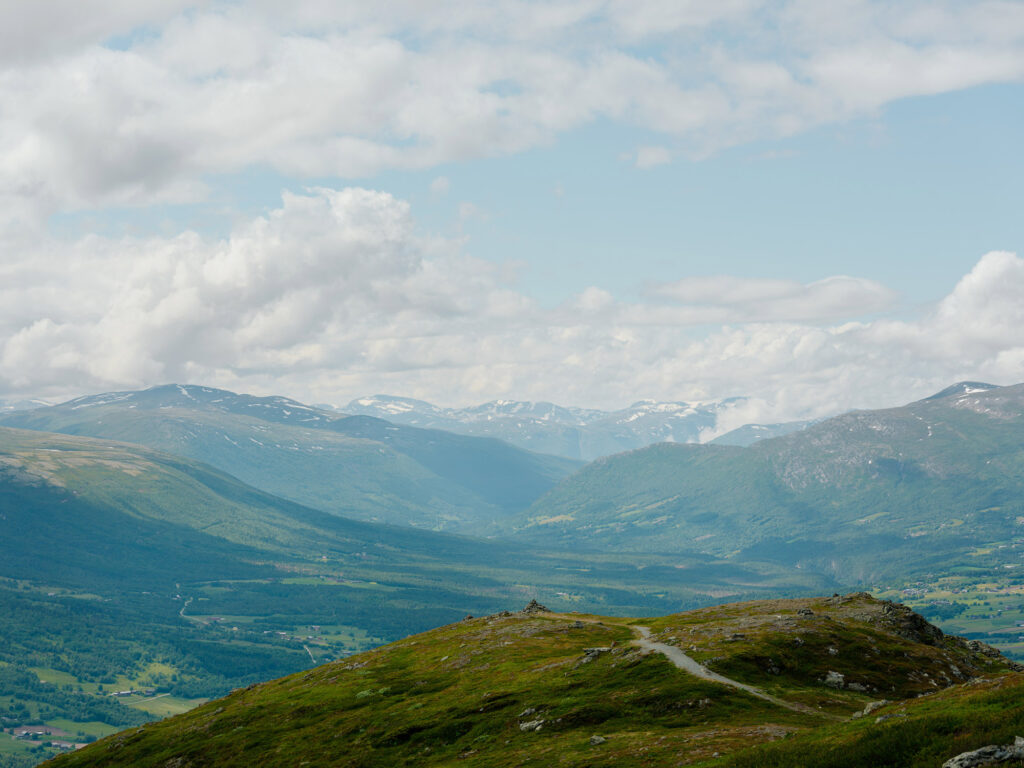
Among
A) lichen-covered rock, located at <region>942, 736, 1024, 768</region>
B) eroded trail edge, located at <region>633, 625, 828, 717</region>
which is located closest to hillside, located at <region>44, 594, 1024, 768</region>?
eroded trail edge, located at <region>633, 625, 828, 717</region>

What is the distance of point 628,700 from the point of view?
74625mm

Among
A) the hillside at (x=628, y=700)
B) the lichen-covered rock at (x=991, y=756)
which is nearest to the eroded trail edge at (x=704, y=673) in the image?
the hillside at (x=628, y=700)

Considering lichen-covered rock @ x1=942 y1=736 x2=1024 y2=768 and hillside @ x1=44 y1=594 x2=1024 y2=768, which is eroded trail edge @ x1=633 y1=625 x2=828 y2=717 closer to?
hillside @ x1=44 y1=594 x2=1024 y2=768

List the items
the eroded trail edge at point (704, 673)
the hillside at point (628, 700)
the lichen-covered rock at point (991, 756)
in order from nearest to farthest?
the lichen-covered rock at point (991, 756) < the hillside at point (628, 700) < the eroded trail edge at point (704, 673)

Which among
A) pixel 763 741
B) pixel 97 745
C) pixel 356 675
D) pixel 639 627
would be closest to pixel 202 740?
pixel 356 675

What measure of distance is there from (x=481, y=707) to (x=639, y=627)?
2049 inches

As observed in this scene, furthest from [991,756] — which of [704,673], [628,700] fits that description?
[704,673]

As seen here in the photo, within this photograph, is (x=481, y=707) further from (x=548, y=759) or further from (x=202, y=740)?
(x=202, y=740)

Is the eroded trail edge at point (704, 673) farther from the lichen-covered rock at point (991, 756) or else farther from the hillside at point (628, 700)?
the lichen-covered rock at point (991, 756)

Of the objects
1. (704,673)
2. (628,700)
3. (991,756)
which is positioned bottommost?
(628,700)

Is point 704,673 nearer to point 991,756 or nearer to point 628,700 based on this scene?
point 628,700

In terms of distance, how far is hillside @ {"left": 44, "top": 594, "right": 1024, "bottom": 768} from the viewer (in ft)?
175

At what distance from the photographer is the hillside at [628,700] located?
5331 centimetres

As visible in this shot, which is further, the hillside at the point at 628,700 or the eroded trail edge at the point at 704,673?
the eroded trail edge at the point at 704,673
